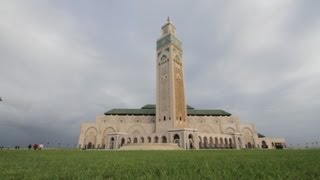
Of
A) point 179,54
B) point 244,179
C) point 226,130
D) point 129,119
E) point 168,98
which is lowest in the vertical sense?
point 244,179

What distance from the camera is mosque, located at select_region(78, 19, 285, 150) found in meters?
60.8

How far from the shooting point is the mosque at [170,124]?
6084 centimetres

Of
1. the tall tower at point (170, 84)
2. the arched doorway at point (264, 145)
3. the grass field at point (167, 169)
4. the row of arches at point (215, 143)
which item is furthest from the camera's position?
the arched doorway at point (264, 145)

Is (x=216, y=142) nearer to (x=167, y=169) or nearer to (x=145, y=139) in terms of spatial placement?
(x=145, y=139)

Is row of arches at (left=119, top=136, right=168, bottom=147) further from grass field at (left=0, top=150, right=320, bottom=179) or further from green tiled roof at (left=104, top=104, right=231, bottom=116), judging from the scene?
grass field at (left=0, top=150, right=320, bottom=179)

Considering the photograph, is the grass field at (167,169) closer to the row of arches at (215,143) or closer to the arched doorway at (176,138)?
the arched doorway at (176,138)

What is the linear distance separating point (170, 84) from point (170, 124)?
43.4ft

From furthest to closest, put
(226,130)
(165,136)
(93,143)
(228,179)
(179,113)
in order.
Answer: (226,130) < (93,143) < (179,113) < (165,136) < (228,179)

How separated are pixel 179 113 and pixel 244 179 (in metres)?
63.0

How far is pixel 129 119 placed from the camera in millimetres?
77875

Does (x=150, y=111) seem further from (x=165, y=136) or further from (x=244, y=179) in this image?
(x=244, y=179)

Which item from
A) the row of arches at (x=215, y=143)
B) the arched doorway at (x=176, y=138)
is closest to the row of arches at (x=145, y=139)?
the arched doorway at (x=176, y=138)

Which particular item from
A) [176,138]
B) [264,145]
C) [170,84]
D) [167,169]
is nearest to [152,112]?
[170,84]

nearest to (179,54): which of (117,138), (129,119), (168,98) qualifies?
(168,98)
